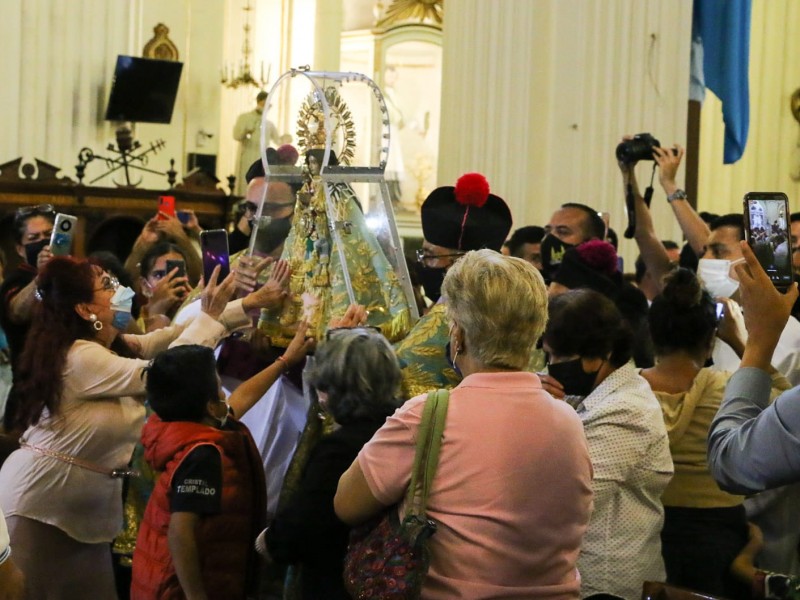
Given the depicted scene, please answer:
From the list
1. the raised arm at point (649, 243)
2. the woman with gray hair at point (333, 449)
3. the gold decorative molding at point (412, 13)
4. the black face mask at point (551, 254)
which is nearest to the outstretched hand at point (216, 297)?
the woman with gray hair at point (333, 449)

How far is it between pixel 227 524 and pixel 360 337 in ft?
2.47

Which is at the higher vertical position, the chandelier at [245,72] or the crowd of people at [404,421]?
the chandelier at [245,72]

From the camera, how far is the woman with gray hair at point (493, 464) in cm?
255

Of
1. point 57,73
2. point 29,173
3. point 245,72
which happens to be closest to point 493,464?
point 29,173

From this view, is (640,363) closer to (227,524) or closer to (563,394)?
(563,394)

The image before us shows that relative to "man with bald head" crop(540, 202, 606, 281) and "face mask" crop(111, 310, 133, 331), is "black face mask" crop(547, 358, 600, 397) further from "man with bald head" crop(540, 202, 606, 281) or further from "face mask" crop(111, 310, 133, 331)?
"man with bald head" crop(540, 202, 606, 281)

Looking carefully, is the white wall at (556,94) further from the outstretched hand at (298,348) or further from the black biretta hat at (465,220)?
the outstretched hand at (298,348)

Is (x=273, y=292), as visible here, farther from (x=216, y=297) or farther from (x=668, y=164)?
(x=668, y=164)

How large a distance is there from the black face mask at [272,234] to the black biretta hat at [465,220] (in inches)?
19.8

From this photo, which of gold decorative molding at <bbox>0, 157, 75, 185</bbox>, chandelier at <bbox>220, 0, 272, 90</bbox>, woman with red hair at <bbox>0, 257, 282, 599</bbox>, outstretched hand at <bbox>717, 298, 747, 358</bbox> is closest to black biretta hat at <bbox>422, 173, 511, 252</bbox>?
woman with red hair at <bbox>0, 257, 282, 599</bbox>

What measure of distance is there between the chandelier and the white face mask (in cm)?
1048

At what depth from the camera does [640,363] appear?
4.95 metres

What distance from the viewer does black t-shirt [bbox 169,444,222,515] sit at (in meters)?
3.45

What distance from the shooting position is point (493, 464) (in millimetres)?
2555
